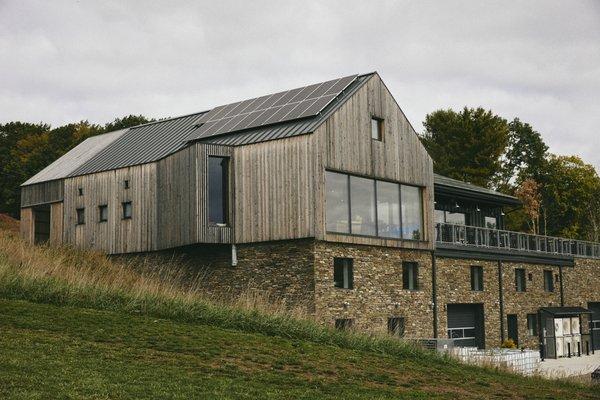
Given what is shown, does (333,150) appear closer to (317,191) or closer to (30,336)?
(317,191)

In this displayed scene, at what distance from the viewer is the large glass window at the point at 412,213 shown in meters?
32.4

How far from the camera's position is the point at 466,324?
3631cm

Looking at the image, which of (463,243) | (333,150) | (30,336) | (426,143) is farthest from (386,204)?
(426,143)

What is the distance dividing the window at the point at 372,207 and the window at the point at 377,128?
1.81 metres

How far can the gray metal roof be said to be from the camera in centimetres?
3984

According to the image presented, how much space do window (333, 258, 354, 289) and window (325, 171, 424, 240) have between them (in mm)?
1109

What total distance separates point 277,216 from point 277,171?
65.0 inches

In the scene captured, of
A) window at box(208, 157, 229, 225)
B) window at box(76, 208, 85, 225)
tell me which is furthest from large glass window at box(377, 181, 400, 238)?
Result: window at box(76, 208, 85, 225)

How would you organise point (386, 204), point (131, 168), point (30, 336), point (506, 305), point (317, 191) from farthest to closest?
point (506, 305)
point (131, 168)
point (386, 204)
point (317, 191)
point (30, 336)

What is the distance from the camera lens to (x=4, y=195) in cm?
5675

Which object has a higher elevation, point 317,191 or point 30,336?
point 317,191

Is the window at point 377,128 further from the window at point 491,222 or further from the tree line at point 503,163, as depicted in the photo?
the tree line at point 503,163

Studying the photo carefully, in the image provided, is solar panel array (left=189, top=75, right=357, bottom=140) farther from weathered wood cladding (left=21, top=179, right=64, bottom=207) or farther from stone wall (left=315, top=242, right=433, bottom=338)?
weathered wood cladding (left=21, top=179, right=64, bottom=207)

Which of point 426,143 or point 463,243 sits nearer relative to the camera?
point 463,243
